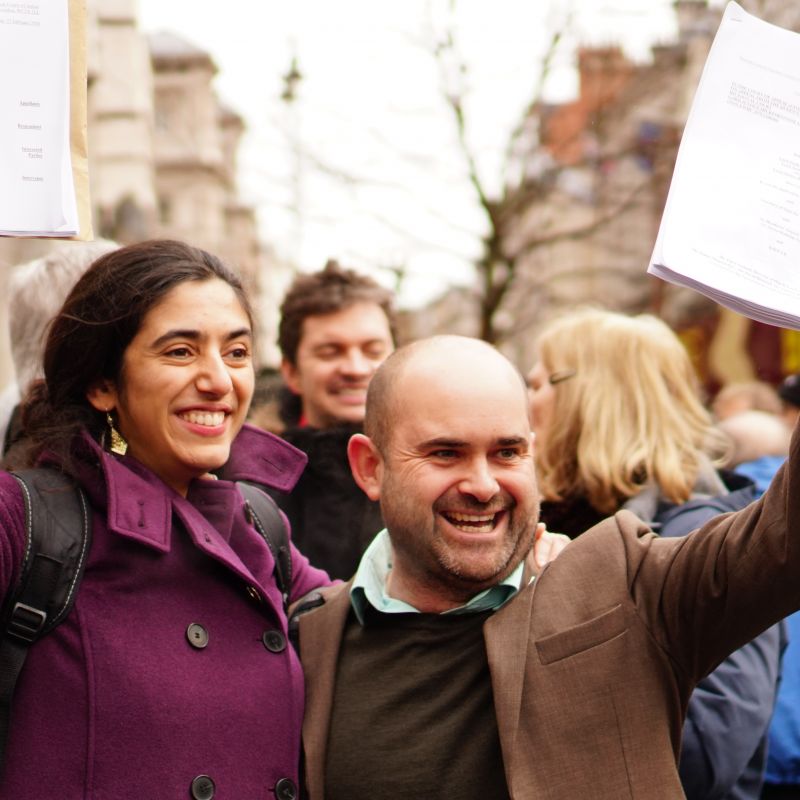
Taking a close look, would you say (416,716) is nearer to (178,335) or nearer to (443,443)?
(443,443)

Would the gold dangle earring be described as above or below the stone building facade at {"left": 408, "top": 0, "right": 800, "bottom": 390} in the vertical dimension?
above

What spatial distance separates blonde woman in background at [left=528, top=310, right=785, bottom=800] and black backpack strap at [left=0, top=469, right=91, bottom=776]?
1709mm

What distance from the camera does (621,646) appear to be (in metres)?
2.56

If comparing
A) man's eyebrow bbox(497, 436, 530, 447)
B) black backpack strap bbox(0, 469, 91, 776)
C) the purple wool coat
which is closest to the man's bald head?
man's eyebrow bbox(497, 436, 530, 447)

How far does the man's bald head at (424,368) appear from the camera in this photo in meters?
2.86

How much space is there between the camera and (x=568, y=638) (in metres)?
2.62

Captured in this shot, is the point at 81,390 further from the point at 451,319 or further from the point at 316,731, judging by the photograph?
the point at 451,319

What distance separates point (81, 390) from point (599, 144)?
38.9 feet

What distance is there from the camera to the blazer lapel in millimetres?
2703

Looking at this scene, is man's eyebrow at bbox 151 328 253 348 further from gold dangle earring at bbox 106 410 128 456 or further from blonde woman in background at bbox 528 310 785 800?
blonde woman in background at bbox 528 310 785 800

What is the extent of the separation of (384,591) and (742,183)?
52.3 inches

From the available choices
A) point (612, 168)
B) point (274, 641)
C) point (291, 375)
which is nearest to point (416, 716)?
point (274, 641)

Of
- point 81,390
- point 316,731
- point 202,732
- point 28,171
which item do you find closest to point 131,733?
point 202,732

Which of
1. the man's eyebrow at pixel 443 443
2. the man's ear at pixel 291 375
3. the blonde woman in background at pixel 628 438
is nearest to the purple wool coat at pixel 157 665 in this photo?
the man's eyebrow at pixel 443 443
